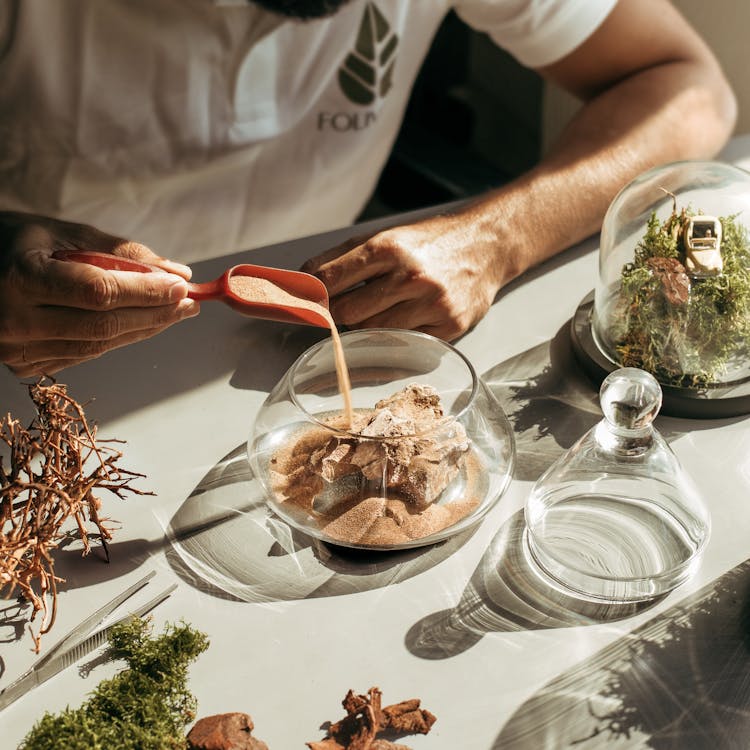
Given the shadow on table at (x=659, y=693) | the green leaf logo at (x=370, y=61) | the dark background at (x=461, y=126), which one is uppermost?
the green leaf logo at (x=370, y=61)

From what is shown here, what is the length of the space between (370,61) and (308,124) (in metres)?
0.16

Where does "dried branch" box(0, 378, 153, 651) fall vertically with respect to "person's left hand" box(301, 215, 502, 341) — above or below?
below

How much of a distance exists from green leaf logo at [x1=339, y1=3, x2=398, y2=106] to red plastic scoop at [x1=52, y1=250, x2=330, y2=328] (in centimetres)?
75

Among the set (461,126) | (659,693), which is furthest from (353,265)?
(461,126)

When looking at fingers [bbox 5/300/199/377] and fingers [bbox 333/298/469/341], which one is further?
fingers [bbox 333/298/469/341]

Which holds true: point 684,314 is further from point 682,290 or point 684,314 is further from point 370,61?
point 370,61

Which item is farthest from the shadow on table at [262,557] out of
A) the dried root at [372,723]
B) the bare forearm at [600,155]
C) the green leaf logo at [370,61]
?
Answer: the green leaf logo at [370,61]

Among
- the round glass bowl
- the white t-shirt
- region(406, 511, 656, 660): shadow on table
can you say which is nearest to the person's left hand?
the round glass bowl

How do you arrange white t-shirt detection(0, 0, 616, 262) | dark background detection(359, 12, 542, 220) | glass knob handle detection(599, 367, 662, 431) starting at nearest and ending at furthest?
glass knob handle detection(599, 367, 662, 431)
white t-shirt detection(0, 0, 616, 262)
dark background detection(359, 12, 542, 220)

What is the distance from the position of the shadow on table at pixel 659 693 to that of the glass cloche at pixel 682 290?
0.93ft

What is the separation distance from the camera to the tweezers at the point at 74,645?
744 millimetres

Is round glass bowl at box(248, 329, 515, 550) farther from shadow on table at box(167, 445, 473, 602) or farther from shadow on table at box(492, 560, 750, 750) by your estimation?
shadow on table at box(492, 560, 750, 750)

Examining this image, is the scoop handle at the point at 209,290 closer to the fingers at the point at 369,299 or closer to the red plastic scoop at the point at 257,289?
the red plastic scoop at the point at 257,289

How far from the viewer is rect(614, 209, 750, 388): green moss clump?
96 cm
